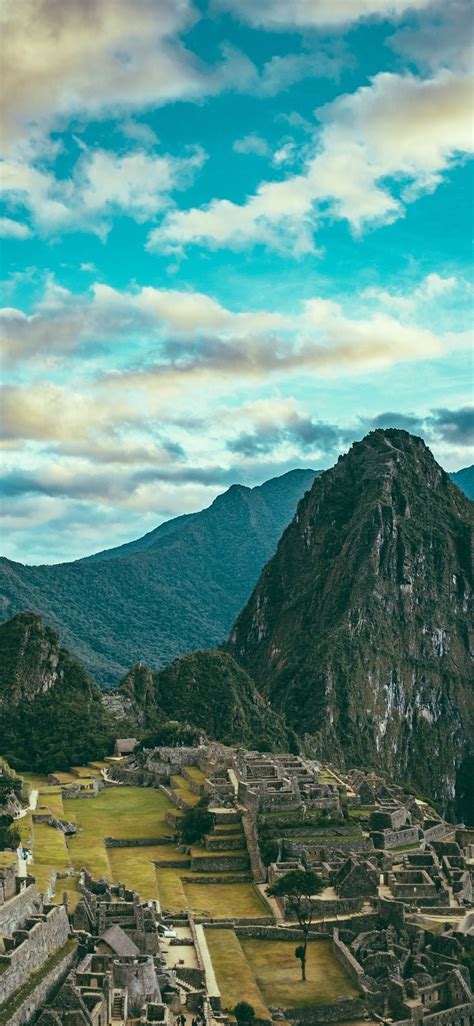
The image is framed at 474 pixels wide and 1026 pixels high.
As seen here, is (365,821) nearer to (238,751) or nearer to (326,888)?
(326,888)

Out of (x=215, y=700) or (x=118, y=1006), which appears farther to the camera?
(x=215, y=700)

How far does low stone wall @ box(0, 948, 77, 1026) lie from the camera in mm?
29609

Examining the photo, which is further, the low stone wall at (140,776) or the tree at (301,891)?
the low stone wall at (140,776)

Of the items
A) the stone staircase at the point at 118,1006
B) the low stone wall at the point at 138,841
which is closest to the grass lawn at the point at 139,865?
the low stone wall at the point at 138,841

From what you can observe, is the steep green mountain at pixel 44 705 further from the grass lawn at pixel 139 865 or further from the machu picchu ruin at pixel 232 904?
the grass lawn at pixel 139 865

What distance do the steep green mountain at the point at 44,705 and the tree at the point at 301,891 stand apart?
131 ft

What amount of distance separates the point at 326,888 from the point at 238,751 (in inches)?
1224

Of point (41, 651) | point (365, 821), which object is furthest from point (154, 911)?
point (41, 651)

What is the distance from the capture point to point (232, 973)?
43.8m

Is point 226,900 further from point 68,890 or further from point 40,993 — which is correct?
point 40,993

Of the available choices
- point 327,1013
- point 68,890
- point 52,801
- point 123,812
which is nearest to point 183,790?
point 123,812

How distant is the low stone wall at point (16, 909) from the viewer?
33562 mm

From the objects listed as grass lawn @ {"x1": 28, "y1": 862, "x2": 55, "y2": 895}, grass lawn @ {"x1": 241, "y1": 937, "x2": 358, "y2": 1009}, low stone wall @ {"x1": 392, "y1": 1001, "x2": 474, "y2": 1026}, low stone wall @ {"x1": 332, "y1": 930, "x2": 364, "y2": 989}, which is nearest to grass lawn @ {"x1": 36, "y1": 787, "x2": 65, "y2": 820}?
grass lawn @ {"x1": 28, "y1": 862, "x2": 55, "y2": 895}

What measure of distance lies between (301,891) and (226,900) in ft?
15.3
